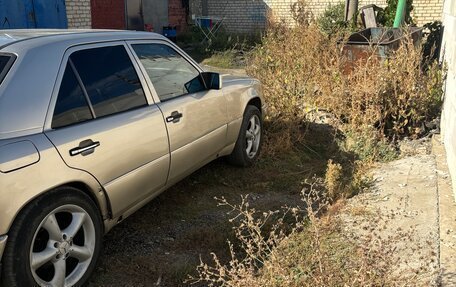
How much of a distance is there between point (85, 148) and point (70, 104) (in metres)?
0.31

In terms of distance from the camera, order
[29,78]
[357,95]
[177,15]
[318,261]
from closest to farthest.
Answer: [318,261]
[29,78]
[357,95]
[177,15]

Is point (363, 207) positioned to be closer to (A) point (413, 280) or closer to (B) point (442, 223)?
(B) point (442, 223)

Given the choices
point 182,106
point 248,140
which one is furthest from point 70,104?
point 248,140

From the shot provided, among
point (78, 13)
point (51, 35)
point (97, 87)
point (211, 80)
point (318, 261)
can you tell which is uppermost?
point (78, 13)

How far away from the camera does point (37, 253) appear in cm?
264

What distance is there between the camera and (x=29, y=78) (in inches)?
106

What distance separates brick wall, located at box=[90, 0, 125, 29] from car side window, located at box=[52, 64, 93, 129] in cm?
1157

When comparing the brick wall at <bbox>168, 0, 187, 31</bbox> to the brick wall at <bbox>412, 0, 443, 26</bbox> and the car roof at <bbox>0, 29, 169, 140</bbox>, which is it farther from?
the car roof at <bbox>0, 29, 169, 140</bbox>

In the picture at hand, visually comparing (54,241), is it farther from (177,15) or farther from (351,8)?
(177,15)

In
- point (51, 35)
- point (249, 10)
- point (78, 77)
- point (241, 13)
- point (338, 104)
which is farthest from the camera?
point (241, 13)

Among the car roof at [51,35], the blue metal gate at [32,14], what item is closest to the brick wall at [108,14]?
the blue metal gate at [32,14]

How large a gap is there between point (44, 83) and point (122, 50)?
35.5 inches

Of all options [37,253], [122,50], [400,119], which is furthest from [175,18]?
[37,253]

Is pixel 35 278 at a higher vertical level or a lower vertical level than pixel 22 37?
lower
